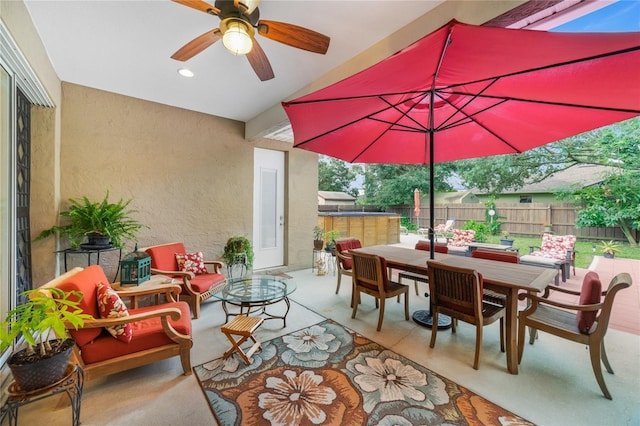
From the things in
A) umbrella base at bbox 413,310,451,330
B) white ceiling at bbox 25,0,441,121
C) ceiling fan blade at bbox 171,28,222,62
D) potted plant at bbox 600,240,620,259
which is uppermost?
white ceiling at bbox 25,0,441,121

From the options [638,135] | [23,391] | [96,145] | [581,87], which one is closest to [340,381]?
[23,391]

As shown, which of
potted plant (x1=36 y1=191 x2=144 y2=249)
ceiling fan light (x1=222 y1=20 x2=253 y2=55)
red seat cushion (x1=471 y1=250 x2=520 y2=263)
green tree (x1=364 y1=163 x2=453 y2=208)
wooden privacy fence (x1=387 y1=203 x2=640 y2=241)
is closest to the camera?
ceiling fan light (x1=222 y1=20 x2=253 y2=55)

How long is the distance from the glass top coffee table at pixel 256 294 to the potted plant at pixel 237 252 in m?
1.18

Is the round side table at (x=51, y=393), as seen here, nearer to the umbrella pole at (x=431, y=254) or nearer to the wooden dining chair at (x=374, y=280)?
the wooden dining chair at (x=374, y=280)

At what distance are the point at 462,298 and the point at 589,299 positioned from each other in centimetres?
85

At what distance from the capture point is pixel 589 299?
1.90m

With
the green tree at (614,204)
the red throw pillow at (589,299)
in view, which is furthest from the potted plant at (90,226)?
the green tree at (614,204)

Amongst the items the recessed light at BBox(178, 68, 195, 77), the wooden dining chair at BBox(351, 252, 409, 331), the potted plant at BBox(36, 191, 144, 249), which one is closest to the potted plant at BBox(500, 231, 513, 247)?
the wooden dining chair at BBox(351, 252, 409, 331)

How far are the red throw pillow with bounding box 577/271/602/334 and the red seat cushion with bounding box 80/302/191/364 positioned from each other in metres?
3.16

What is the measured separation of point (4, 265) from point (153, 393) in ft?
5.49

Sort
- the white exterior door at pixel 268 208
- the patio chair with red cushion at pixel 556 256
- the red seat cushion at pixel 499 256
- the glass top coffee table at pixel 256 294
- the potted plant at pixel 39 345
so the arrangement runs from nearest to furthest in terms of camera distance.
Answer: the potted plant at pixel 39 345
the glass top coffee table at pixel 256 294
the red seat cushion at pixel 499 256
the patio chair with red cushion at pixel 556 256
the white exterior door at pixel 268 208

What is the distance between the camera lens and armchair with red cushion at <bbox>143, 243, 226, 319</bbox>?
10.3ft

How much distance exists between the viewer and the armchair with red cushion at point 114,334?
180cm

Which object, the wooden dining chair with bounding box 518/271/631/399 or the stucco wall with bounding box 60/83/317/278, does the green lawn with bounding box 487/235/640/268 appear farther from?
the stucco wall with bounding box 60/83/317/278
